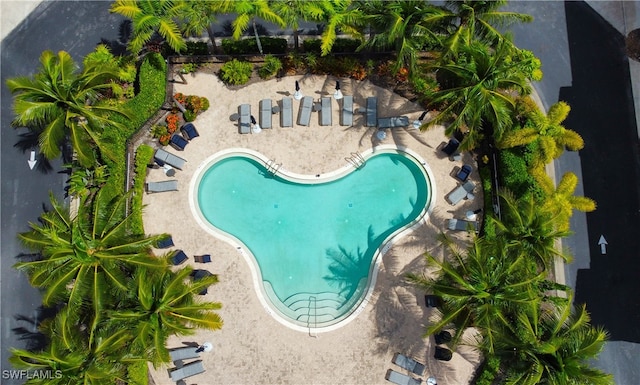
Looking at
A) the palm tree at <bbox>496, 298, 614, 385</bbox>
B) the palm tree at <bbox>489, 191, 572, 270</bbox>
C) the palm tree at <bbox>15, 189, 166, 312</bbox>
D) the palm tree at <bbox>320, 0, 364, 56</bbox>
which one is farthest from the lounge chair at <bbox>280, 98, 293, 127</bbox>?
the palm tree at <bbox>496, 298, 614, 385</bbox>

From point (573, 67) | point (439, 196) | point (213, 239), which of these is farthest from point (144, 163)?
point (573, 67)

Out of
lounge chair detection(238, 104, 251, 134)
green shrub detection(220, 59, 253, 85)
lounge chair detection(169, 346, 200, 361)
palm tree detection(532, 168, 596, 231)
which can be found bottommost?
lounge chair detection(169, 346, 200, 361)

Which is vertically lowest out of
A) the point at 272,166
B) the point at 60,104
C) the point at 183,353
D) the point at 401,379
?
the point at 401,379

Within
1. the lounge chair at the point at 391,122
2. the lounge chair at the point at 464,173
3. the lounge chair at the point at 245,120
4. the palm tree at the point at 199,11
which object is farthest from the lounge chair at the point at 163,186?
the lounge chair at the point at 464,173

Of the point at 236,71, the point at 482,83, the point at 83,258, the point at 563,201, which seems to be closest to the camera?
the point at 83,258

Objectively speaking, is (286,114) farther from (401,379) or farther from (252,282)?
(401,379)

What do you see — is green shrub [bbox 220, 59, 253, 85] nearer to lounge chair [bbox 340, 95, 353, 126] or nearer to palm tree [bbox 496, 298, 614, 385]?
lounge chair [bbox 340, 95, 353, 126]

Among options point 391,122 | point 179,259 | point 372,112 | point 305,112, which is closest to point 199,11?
point 305,112
